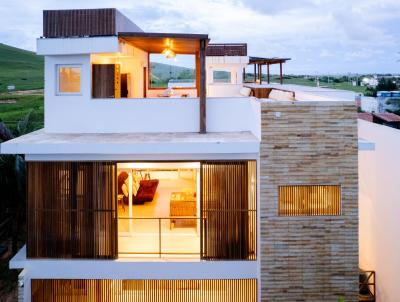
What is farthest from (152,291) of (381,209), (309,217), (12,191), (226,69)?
(226,69)

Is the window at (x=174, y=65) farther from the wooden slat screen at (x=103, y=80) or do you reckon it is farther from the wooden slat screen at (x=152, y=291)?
the wooden slat screen at (x=152, y=291)

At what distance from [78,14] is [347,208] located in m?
8.65

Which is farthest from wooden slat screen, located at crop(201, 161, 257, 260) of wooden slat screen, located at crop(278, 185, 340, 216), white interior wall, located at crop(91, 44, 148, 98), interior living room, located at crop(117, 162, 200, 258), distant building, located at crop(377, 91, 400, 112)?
distant building, located at crop(377, 91, 400, 112)

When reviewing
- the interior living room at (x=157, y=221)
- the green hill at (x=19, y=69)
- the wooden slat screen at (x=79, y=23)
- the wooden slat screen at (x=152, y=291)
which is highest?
the green hill at (x=19, y=69)

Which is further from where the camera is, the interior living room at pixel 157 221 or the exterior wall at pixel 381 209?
the exterior wall at pixel 381 209

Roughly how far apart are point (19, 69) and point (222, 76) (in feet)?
268

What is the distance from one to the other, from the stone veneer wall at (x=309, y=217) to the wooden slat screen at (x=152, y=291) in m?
0.94

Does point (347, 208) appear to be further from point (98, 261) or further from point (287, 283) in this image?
point (98, 261)

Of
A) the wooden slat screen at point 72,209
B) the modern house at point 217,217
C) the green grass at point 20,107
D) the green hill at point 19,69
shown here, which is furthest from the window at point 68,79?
the green hill at point 19,69

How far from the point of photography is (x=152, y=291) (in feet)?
38.1

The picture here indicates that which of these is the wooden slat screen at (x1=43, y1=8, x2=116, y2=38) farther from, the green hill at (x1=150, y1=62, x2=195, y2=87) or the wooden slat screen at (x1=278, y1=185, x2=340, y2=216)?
the green hill at (x1=150, y1=62, x2=195, y2=87)

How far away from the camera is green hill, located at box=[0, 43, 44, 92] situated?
3396 inches

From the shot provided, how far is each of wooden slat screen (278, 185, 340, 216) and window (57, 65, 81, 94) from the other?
643cm

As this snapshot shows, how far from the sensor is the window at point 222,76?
30.4m
